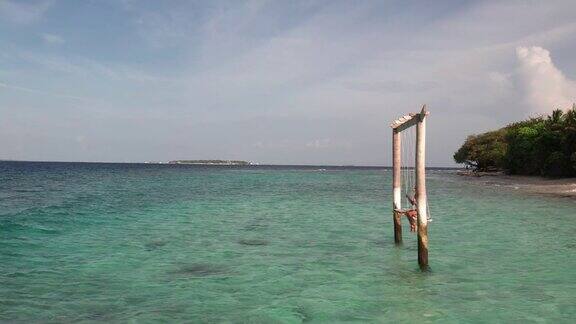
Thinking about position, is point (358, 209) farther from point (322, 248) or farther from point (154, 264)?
point (154, 264)

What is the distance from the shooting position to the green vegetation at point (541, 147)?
5606 centimetres

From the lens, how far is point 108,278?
40.7 feet

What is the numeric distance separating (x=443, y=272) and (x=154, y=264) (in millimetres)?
8440

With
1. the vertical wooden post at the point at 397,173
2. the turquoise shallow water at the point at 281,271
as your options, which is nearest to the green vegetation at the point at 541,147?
the turquoise shallow water at the point at 281,271

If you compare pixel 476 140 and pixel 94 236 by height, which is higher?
pixel 476 140

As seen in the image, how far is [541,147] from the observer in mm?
63469

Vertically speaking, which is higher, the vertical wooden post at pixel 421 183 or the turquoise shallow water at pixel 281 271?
the vertical wooden post at pixel 421 183

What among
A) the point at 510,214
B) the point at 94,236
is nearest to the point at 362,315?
the point at 94,236

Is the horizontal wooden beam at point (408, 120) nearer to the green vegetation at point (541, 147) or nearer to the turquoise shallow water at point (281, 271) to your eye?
the turquoise shallow water at point (281, 271)

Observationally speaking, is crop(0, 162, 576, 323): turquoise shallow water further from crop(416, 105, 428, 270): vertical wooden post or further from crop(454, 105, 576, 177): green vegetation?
crop(454, 105, 576, 177): green vegetation

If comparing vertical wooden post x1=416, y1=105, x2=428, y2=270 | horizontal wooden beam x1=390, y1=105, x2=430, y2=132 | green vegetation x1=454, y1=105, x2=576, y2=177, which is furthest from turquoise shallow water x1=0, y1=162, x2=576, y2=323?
green vegetation x1=454, y1=105, x2=576, y2=177

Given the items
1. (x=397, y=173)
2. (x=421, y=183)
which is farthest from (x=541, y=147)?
(x=421, y=183)

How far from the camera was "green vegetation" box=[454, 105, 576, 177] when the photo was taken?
184ft

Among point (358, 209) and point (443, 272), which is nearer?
point (443, 272)
